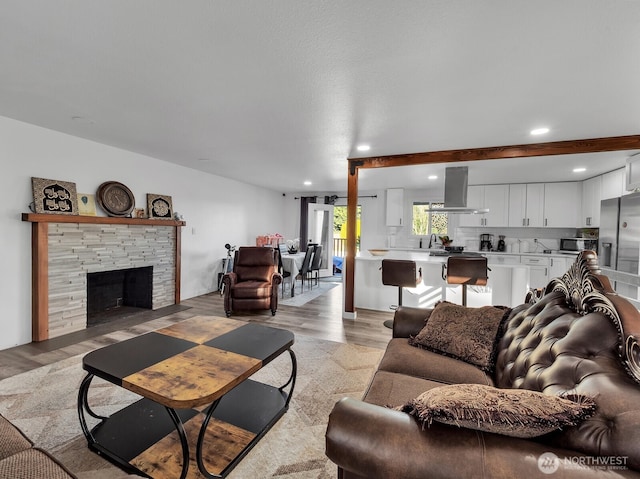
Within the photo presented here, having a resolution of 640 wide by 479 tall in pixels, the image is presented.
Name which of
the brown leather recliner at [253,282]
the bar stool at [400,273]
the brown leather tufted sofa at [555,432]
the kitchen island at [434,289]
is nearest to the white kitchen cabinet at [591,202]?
the kitchen island at [434,289]

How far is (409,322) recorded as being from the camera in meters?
2.19

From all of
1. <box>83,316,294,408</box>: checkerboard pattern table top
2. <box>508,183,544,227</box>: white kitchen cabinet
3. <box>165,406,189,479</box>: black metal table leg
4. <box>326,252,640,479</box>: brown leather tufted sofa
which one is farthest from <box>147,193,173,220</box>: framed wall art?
<box>508,183,544,227</box>: white kitchen cabinet

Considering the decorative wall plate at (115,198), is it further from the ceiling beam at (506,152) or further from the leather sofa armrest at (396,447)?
the leather sofa armrest at (396,447)

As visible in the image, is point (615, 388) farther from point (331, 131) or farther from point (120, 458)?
point (331, 131)

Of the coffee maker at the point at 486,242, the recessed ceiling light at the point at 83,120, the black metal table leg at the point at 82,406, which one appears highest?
Answer: the recessed ceiling light at the point at 83,120

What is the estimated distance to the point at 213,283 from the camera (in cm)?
590

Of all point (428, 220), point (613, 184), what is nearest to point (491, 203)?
point (428, 220)

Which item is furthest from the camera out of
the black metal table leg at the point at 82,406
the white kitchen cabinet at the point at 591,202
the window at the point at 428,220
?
the window at the point at 428,220

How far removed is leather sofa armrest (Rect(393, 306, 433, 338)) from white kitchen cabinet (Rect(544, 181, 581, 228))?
5.22 m

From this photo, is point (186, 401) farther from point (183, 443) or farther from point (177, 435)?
point (177, 435)

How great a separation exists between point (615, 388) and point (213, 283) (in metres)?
5.88

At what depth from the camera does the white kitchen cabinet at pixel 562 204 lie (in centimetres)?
560

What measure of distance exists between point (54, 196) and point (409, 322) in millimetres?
3997

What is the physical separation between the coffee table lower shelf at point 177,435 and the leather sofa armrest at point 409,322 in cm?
96
